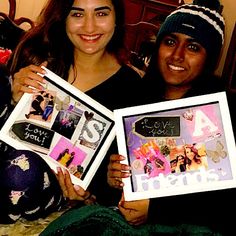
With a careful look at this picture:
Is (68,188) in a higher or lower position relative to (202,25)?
lower

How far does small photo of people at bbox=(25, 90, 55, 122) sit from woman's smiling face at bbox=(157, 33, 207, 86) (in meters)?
0.32

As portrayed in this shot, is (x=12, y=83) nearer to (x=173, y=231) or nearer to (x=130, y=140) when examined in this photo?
(x=130, y=140)

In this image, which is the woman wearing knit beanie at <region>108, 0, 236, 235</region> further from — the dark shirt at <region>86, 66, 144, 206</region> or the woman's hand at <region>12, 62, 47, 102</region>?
the woman's hand at <region>12, 62, 47, 102</region>

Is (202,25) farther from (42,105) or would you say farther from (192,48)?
(42,105)

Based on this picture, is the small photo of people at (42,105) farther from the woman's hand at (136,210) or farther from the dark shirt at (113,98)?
the woman's hand at (136,210)

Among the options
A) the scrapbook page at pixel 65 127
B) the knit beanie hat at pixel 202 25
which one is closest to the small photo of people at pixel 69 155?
the scrapbook page at pixel 65 127

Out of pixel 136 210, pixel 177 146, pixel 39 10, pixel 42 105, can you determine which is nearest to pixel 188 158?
pixel 177 146

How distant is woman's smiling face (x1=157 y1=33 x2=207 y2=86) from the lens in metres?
1.21

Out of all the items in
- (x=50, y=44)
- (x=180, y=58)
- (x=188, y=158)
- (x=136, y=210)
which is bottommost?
(x=136, y=210)

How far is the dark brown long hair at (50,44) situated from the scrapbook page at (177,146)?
1.28 ft

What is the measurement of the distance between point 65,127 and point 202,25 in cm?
45

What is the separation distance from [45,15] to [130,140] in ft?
1.73

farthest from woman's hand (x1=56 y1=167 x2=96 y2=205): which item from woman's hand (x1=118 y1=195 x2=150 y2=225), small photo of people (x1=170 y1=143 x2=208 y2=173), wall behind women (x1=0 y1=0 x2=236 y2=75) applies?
wall behind women (x1=0 y1=0 x2=236 y2=75)

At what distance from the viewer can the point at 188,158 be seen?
42.9 inches
